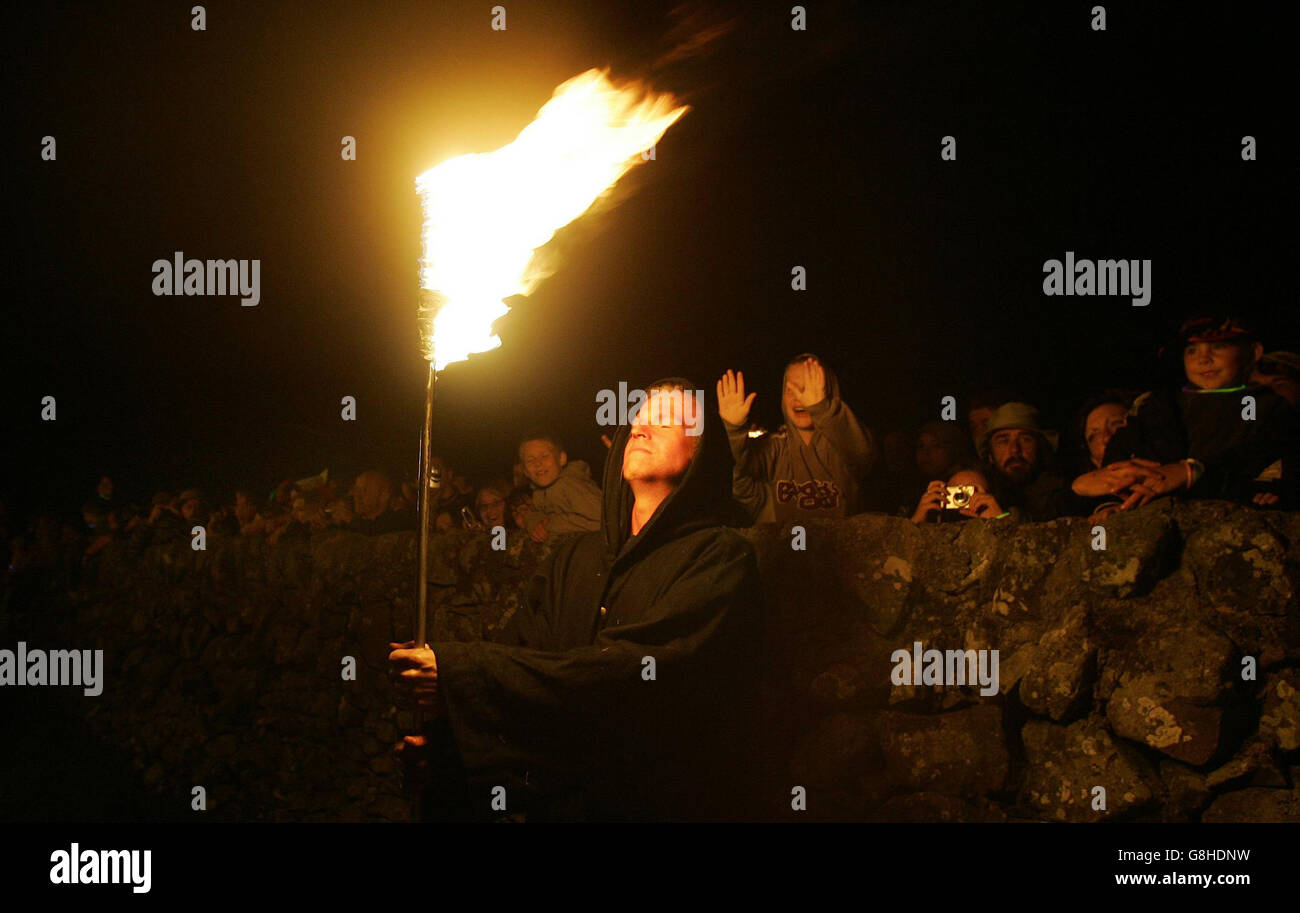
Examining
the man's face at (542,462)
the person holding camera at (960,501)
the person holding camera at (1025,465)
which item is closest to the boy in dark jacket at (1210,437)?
the person holding camera at (1025,465)

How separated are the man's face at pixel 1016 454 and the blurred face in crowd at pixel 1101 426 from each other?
22 centimetres

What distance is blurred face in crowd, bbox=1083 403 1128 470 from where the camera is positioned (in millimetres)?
3936

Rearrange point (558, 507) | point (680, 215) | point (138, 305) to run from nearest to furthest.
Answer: point (558, 507) → point (680, 215) → point (138, 305)

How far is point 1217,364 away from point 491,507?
10.8 feet

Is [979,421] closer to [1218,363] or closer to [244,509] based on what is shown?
[1218,363]

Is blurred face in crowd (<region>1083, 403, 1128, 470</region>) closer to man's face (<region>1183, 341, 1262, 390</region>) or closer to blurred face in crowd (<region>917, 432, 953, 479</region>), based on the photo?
man's face (<region>1183, 341, 1262, 390</region>)

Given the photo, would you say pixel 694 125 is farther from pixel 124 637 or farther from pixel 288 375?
pixel 124 637

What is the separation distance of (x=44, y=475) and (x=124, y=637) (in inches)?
47.9

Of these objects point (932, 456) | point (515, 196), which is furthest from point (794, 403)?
point (515, 196)

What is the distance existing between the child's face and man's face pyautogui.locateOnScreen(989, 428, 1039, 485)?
64 cm

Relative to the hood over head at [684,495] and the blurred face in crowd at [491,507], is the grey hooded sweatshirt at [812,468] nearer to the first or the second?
the hood over head at [684,495]

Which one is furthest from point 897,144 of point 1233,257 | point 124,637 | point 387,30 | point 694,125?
point 124,637

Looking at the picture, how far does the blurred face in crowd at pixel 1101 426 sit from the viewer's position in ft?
12.9
